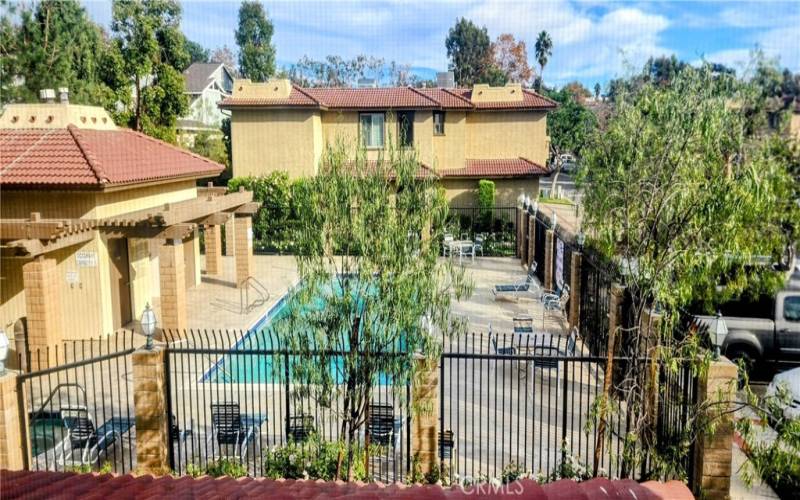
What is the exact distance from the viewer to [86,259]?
14109mm

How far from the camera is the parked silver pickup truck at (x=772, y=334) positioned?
10789 mm

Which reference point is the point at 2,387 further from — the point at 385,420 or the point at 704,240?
the point at 704,240

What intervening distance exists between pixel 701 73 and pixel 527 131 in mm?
25187

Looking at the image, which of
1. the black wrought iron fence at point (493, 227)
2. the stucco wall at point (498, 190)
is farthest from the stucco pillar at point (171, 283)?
the stucco wall at point (498, 190)

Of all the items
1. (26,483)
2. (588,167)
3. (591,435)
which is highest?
(588,167)

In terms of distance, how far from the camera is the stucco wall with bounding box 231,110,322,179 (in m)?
27.6

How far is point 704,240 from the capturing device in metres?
5.64

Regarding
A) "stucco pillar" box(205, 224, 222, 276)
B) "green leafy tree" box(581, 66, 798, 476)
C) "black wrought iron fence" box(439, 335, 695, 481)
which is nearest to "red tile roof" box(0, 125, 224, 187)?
"stucco pillar" box(205, 224, 222, 276)

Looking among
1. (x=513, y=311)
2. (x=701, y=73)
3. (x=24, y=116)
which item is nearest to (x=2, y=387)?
(x=701, y=73)

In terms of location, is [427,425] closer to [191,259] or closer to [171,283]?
[171,283]

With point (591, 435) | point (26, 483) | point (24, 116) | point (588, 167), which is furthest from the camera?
point (24, 116)

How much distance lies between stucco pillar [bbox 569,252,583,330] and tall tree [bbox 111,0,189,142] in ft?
59.9

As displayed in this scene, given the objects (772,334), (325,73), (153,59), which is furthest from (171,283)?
(325,73)

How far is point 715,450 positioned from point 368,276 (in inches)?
168
